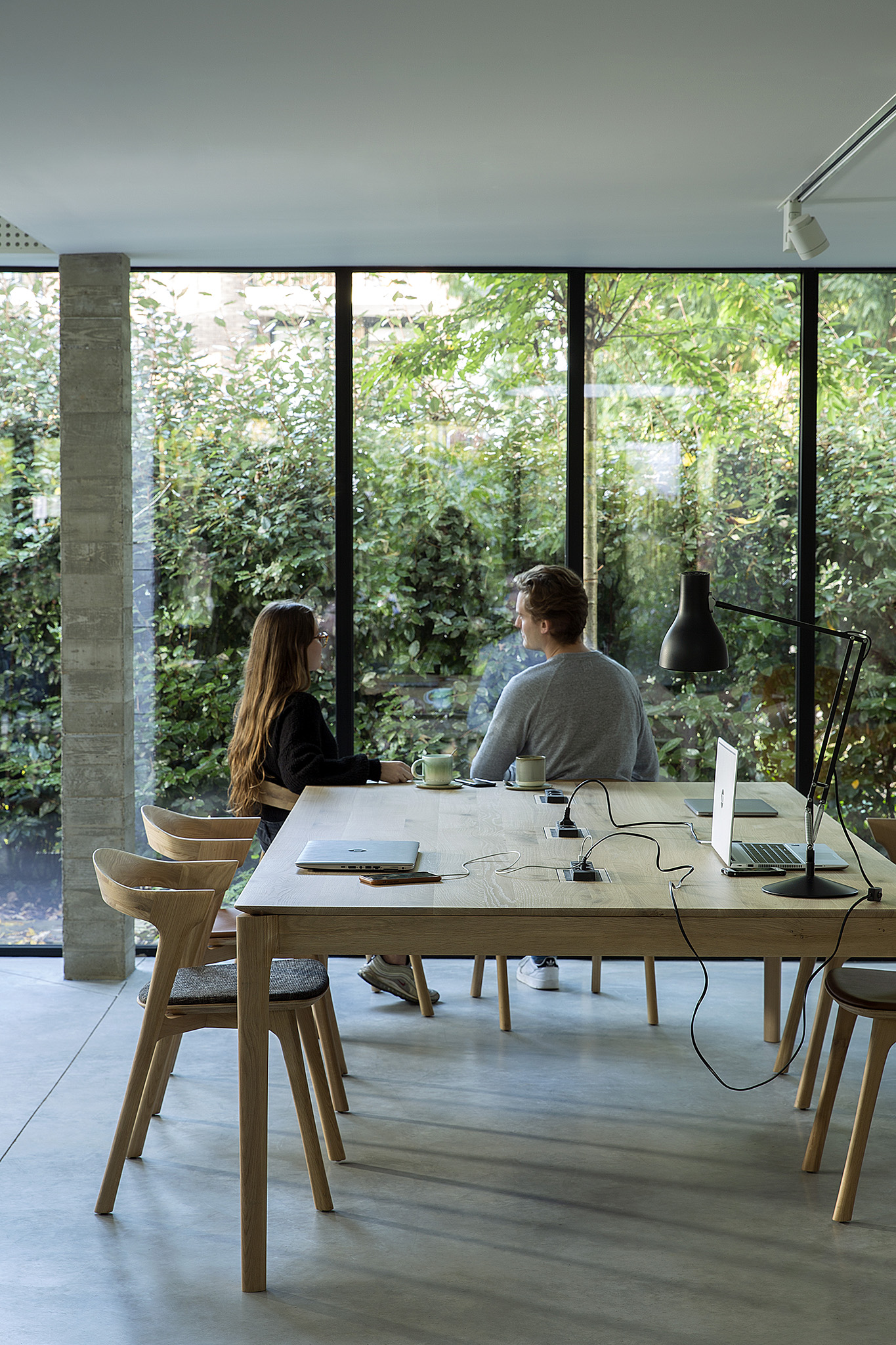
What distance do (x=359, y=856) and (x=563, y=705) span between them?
1323mm

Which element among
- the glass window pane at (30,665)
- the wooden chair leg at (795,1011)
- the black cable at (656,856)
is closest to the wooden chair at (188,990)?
the black cable at (656,856)

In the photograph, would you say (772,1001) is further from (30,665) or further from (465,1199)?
(30,665)

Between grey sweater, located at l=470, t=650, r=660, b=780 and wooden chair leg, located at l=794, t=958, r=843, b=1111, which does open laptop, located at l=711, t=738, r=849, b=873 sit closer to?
wooden chair leg, located at l=794, t=958, r=843, b=1111

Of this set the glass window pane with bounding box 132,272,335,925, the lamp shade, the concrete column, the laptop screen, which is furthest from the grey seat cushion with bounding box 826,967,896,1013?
the concrete column

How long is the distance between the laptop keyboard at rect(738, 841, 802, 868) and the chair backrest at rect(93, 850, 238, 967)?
128cm

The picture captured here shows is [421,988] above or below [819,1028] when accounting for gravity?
below

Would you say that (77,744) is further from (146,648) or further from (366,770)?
(366,770)

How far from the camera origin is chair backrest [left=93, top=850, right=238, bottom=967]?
261cm

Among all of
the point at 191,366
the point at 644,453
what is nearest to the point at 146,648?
the point at 191,366

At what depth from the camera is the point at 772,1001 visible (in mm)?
3807

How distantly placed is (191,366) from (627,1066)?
125 inches

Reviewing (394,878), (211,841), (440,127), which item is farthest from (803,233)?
(211,841)

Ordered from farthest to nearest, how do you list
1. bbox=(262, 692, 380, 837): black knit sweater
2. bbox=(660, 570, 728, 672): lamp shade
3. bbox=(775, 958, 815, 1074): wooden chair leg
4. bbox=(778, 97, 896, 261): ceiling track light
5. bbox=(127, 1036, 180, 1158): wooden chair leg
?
bbox=(262, 692, 380, 837): black knit sweater < bbox=(775, 958, 815, 1074): wooden chair leg < bbox=(778, 97, 896, 261): ceiling track light < bbox=(660, 570, 728, 672): lamp shade < bbox=(127, 1036, 180, 1158): wooden chair leg

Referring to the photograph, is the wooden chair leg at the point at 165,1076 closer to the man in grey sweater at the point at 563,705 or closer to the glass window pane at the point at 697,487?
the man in grey sweater at the point at 563,705
